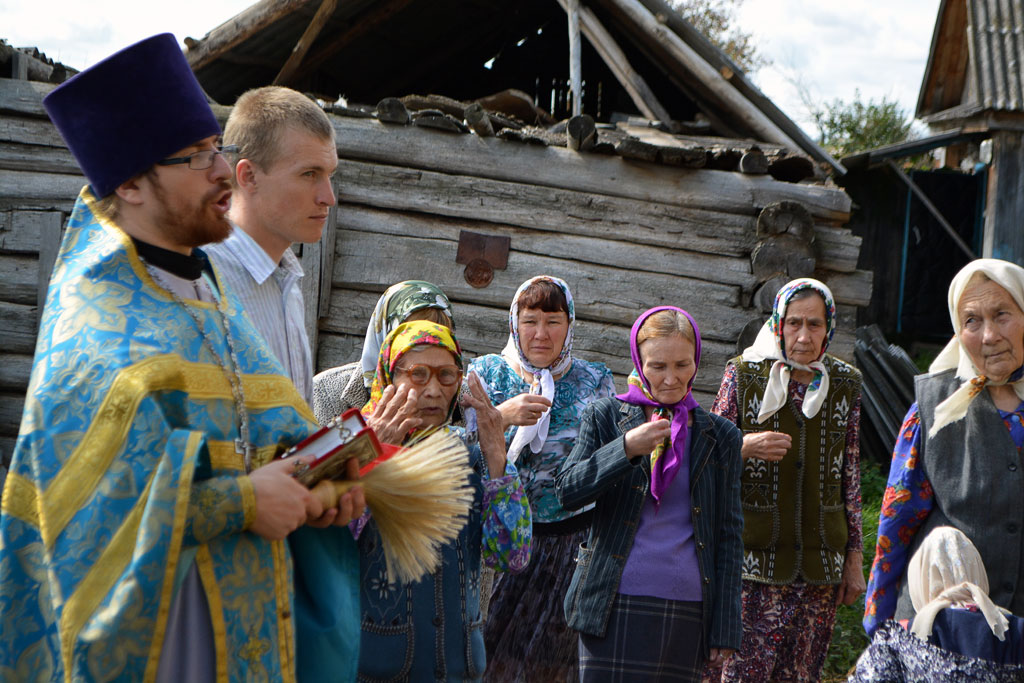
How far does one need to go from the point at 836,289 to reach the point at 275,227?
4.42 meters

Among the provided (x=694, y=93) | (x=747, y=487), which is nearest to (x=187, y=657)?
(x=747, y=487)

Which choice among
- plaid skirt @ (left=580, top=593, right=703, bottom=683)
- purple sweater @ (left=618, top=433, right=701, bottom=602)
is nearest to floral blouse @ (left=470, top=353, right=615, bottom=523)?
purple sweater @ (left=618, top=433, right=701, bottom=602)

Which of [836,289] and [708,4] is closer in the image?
[836,289]

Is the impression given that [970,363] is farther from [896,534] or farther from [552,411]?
[552,411]

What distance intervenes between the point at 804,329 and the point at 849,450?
556 mm

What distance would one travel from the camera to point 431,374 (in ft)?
9.58

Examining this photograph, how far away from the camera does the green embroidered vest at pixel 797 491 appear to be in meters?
4.03

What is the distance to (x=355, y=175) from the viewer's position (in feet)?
20.1

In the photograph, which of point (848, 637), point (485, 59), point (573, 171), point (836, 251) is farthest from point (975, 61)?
point (848, 637)

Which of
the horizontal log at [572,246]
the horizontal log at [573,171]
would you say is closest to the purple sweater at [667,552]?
the horizontal log at [572,246]

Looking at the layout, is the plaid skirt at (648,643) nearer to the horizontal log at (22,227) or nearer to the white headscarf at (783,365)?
the white headscarf at (783,365)

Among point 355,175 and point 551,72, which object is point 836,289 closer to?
point 355,175

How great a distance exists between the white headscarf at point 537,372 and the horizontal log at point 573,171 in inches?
86.4

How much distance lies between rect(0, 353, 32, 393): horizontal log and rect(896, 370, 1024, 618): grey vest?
511cm
